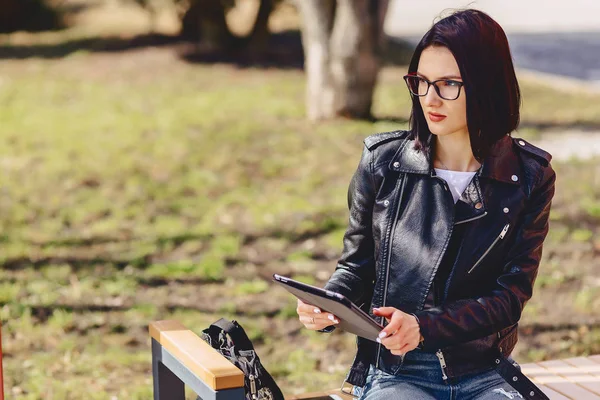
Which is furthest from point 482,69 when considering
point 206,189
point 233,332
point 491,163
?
point 206,189

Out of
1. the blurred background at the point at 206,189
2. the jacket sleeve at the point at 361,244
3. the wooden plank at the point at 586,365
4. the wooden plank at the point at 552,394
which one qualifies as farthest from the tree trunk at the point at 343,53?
the jacket sleeve at the point at 361,244

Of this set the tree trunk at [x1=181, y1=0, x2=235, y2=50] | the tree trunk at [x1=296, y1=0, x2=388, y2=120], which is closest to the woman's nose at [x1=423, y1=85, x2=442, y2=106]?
the tree trunk at [x1=296, y1=0, x2=388, y2=120]

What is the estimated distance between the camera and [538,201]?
2918 mm

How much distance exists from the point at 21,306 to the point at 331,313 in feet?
13.7

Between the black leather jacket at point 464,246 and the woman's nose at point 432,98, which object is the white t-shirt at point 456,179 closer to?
the black leather jacket at point 464,246

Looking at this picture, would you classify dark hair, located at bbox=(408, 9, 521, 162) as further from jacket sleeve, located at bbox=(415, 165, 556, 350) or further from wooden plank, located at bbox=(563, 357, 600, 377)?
wooden plank, located at bbox=(563, 357, 600, 377)

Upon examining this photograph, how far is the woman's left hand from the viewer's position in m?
2.62

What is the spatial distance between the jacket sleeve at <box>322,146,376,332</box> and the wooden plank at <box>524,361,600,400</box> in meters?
1.21

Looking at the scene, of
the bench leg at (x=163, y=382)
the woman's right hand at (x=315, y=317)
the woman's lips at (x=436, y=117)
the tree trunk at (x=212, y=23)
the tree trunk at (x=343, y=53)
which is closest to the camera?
the woman's right hand at (x=315, y=317)

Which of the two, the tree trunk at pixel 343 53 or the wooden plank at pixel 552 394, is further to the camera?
the tree trunk at pixel 343 53

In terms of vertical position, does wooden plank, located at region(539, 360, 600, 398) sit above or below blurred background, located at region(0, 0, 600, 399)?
above

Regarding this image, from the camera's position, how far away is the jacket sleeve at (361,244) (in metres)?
3.03

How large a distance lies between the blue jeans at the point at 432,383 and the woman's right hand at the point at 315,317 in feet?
1.04

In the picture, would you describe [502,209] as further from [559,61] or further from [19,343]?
[559,61]
